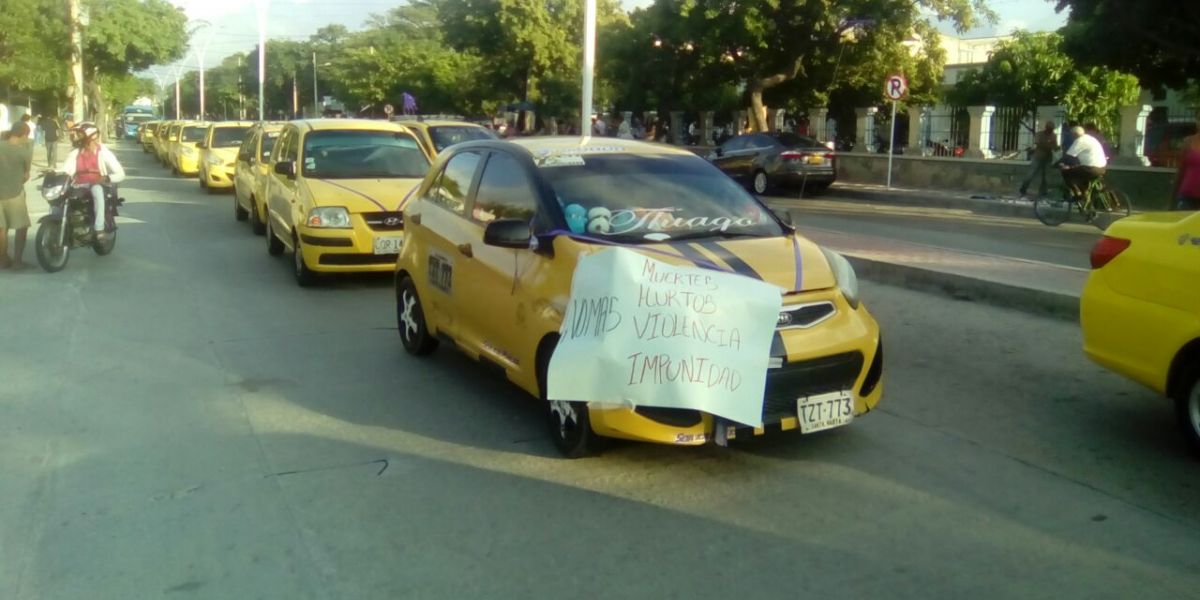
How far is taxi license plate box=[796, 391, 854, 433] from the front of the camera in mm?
5500

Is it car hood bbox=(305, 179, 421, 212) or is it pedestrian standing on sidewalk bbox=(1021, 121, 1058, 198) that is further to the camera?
pedestrian standing on sidewalk bbox=(1021, 121, 1058, 198)

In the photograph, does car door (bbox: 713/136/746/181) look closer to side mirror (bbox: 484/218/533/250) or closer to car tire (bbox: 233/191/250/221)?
car tire (bbox: 233/191/250/221)

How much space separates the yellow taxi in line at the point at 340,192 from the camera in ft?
36.9

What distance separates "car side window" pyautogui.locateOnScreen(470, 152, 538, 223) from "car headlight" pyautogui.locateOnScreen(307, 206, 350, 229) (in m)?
4.31

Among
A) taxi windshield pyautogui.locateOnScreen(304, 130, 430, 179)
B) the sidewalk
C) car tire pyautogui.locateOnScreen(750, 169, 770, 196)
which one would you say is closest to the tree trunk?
car tire pyautogui.locateOnScreen(750, 169, 770, 196)

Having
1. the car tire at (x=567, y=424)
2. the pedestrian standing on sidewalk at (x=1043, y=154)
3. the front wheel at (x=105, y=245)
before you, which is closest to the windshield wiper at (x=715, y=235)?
the car tire at (x=567, y=424)

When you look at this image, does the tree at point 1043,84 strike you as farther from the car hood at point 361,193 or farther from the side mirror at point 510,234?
the side mirror at point 510,234

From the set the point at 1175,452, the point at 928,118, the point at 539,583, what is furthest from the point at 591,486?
the point at 928,118

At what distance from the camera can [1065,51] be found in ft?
68.3

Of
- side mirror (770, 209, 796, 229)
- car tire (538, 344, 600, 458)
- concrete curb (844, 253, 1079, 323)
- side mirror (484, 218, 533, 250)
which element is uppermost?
side mirror (770, 209, 796, 229)

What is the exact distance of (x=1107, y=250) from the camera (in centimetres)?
627

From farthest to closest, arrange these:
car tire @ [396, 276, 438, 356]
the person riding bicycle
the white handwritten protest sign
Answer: the person riding bicycle → car tire @ [396, 276, 438, 356] → the white handwritten protest sign

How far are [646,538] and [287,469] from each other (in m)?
2.07

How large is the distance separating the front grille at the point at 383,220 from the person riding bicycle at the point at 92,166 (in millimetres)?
3892
